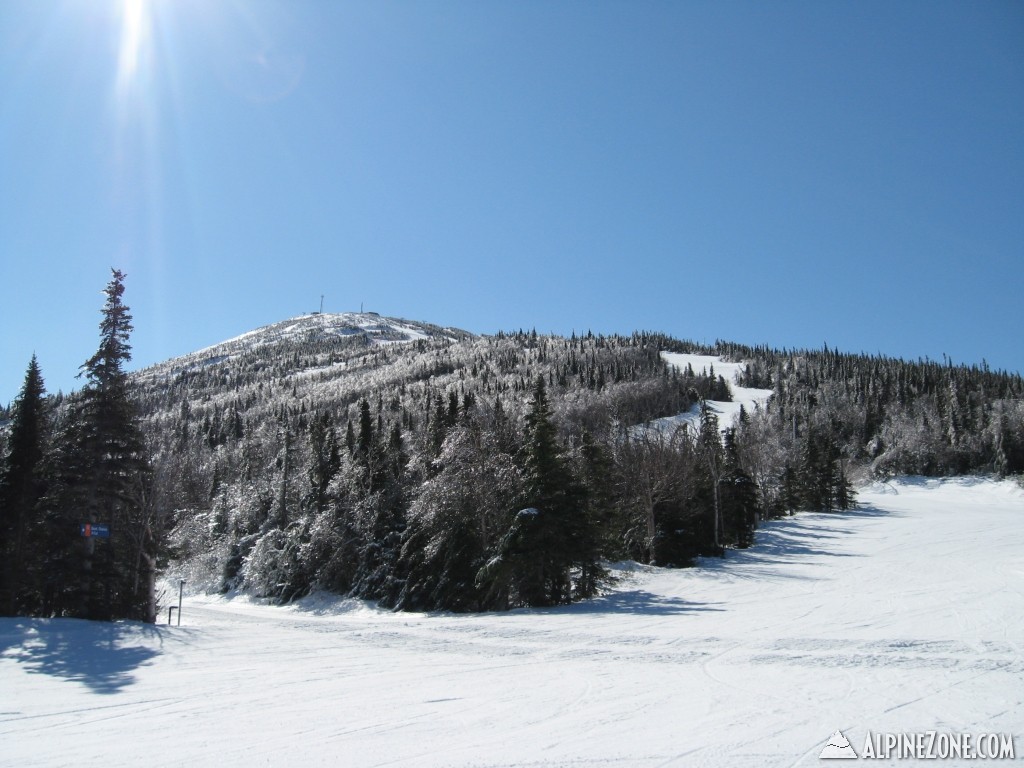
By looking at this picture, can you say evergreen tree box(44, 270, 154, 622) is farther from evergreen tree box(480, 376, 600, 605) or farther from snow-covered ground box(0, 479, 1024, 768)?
evergreen tree box(480, 376, 600, 605)

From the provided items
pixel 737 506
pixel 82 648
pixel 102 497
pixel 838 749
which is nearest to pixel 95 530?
pixel 102 497

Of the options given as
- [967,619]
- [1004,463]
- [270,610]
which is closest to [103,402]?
[270,610]

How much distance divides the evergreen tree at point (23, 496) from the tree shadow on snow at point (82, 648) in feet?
15.2

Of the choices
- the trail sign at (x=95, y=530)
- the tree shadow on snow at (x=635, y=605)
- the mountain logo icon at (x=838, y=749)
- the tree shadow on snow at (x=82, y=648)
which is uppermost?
the trail sign at (x=95, y=530)

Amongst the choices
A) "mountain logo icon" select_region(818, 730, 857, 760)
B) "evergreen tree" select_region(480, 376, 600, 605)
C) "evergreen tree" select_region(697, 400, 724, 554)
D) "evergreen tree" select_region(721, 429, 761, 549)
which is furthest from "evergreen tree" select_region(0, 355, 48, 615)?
"evergreen tree" select_region(721, 429, 761, 549)

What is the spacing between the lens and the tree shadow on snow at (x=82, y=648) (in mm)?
12523

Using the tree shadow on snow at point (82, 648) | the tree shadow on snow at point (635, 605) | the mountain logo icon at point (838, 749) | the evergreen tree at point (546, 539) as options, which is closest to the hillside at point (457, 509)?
the evergreen tree at point (546, 539)

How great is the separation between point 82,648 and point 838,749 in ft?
56.1

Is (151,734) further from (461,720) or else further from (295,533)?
(295,533)

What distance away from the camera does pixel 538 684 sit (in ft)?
36.5

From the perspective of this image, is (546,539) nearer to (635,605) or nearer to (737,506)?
(635,605)

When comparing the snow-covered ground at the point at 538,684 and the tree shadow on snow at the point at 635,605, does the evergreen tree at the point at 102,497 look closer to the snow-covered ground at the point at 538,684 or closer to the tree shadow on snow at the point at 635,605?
the snow-covered ground at the point at 538,684

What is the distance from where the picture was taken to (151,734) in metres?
8.44

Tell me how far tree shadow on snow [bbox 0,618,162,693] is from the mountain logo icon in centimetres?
1196
